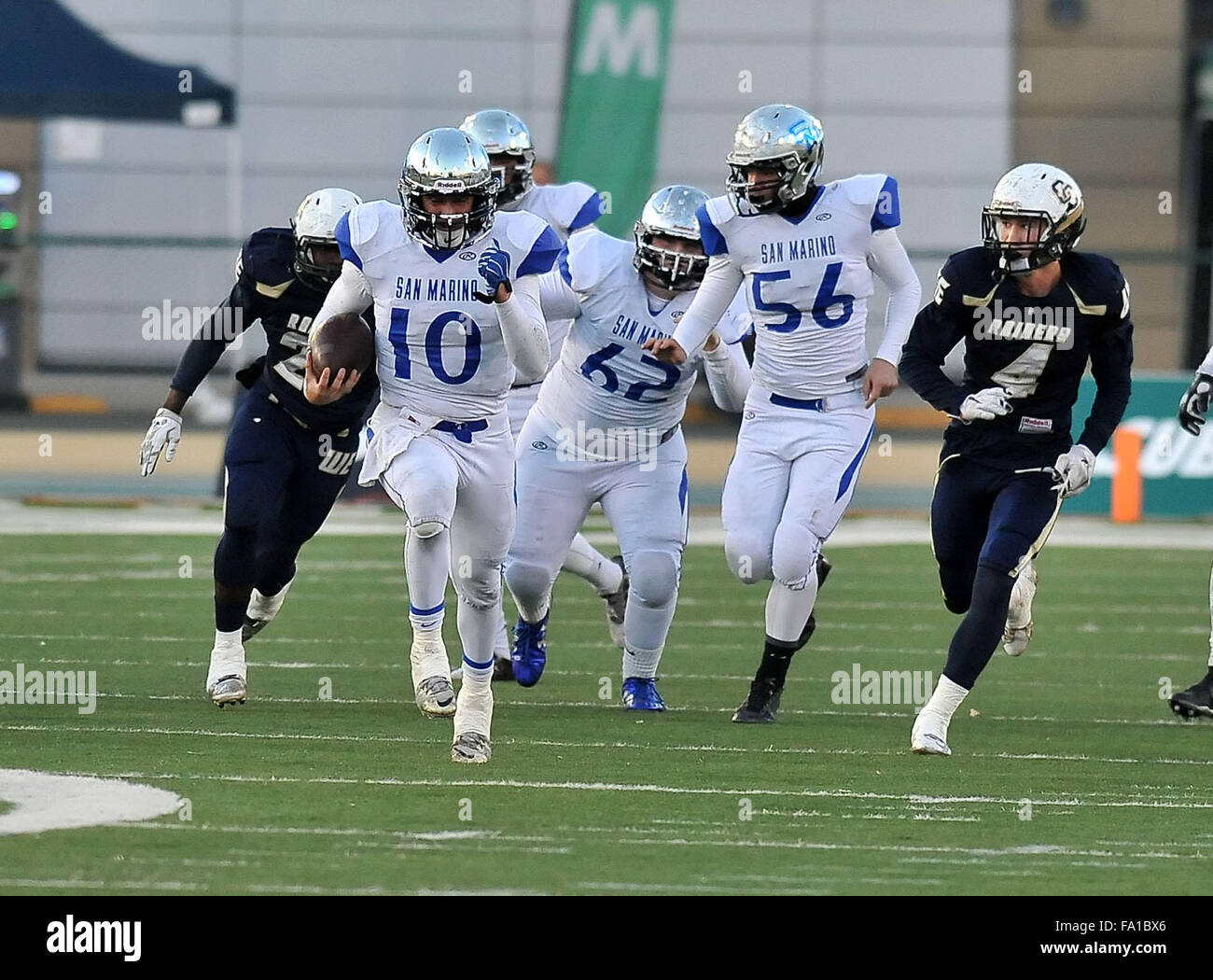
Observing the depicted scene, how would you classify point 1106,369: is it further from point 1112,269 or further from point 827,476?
point 827,476

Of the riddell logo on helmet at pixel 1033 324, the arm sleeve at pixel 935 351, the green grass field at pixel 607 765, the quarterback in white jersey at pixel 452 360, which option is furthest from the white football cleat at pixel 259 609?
the riddell logo on helmet at pixel 1033 324

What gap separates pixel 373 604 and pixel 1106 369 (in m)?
4.91

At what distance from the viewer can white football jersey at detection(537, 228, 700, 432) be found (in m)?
7.91

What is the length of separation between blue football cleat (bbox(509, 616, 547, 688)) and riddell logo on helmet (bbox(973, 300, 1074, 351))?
83.4 inches

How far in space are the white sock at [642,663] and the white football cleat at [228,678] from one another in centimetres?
131

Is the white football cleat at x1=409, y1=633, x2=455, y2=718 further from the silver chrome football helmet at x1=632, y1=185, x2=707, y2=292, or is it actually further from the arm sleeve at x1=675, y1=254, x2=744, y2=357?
the silver chrome football helmet at x1=632, y1=185, x2=707, y2=292

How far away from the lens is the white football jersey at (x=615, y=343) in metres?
7.91

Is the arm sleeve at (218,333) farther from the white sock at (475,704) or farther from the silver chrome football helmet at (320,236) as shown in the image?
the white sock at (475,704)

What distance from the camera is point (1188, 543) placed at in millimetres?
14953

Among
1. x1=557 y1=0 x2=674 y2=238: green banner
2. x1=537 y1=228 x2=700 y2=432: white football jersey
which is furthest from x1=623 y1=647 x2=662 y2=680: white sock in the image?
x1=557 y1=0 x2=674 y2=238: green banner

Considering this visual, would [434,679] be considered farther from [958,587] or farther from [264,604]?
[958,587]

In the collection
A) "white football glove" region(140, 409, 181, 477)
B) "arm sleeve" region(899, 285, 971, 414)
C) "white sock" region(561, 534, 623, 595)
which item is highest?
"arm sleeve" region(899, 285, 971, 414)

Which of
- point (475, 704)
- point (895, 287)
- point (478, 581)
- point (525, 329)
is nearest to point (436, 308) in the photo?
point (525, 329)

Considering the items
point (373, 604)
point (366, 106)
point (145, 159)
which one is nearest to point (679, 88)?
point (366, 106)
